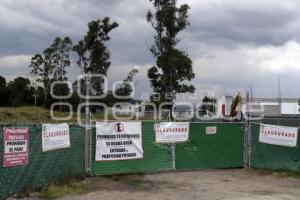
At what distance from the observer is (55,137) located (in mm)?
12648

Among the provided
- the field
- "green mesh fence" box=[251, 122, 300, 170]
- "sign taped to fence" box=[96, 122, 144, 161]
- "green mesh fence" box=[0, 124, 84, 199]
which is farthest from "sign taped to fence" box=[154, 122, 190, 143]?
"green mesh fence" box=[0, 124, 84, 199]

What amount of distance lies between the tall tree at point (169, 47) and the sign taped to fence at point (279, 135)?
1325 inches

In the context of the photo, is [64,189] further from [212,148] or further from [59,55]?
[59,55]

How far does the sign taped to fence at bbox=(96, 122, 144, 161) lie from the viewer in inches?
577

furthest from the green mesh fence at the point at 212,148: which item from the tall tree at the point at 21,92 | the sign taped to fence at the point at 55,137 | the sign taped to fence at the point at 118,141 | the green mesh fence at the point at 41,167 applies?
the tall tree at the point at 21,92

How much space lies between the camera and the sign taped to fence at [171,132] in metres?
16.0

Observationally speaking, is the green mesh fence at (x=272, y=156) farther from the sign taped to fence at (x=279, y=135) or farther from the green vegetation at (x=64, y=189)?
the green vegetation at (x=64, y=189)

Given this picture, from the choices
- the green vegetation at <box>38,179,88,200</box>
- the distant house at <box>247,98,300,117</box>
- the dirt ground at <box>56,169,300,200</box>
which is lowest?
the dirt ground at <box>56,169,300,200</box>

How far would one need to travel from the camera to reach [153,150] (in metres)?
15.9

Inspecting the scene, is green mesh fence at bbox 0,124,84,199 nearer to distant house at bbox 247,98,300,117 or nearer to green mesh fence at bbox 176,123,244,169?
green mesh fence at bbox 176,123,244,169

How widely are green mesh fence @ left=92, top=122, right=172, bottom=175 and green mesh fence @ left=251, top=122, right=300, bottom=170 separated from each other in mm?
3152

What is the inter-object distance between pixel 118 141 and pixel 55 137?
2.75 m

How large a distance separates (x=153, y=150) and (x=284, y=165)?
4496mm

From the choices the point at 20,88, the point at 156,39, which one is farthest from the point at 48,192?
the point at 20,88
